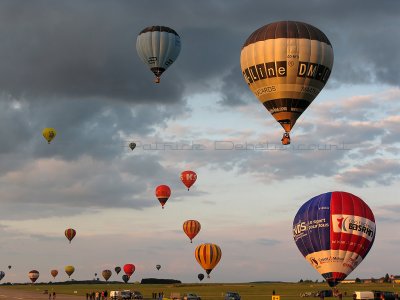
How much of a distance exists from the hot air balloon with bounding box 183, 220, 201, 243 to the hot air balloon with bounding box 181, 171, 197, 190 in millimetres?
9164

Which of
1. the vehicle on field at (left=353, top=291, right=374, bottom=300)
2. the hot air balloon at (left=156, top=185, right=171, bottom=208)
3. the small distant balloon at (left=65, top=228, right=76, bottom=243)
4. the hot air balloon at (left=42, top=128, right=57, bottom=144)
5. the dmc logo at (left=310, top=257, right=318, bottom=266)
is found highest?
the hot air balloon at (left=42, top=128, right=57, bottom=144)

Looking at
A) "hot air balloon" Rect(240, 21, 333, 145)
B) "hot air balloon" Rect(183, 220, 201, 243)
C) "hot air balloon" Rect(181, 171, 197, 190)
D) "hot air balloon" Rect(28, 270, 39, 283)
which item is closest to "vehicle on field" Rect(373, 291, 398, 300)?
"hot air balloon" Rect(240, 21, 333, 145)

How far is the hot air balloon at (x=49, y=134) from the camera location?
109 meters

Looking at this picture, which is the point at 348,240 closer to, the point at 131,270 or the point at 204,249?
the point at 204,249

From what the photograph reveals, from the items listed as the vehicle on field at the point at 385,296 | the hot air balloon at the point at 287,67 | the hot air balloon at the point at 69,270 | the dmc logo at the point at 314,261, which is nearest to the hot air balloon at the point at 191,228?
the vehicle on field at the point at 385,296

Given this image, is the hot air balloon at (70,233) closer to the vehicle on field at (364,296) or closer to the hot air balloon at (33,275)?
the hot air balloon at (33,275)

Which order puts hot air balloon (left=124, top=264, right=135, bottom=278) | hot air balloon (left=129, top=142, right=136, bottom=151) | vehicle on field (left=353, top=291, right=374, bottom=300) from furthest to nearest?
hot air balloon (left=124, top=264, right=135, bottom=278) → hot air balloon (left=129, top=142, right=136, bottom=151) → vehicle on field (left=353, top=291, right=374, bottom=300)

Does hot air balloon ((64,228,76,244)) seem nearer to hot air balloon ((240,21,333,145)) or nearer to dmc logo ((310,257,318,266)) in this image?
dmc logo ((310,257,318,266))

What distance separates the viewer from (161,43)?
8825 centimetres

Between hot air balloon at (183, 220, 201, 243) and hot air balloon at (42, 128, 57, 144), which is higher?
hot air balloon at (42, 128, 57, 144)

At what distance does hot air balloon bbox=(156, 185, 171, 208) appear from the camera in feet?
387

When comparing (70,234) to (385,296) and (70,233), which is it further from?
(385,296)

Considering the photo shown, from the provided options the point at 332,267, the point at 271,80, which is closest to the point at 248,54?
the point at 271,80

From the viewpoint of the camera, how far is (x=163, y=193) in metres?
118
